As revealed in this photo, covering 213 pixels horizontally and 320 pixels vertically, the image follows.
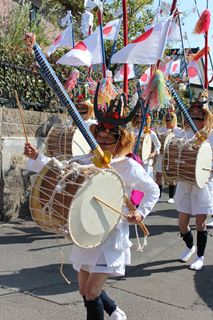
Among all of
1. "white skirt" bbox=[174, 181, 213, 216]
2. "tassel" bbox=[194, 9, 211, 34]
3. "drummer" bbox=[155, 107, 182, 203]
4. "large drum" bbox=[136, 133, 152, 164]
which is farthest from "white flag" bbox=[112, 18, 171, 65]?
"drummer" bbox=[155, 107, 182, 203]

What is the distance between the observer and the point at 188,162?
471 centimetres

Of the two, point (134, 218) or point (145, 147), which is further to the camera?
point (145, 147)

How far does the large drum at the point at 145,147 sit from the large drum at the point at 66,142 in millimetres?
1221

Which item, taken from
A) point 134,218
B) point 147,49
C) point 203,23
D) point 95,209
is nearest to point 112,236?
point 134,218

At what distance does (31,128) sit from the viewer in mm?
6867

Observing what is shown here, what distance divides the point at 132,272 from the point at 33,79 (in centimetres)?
384

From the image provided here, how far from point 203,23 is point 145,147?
85.3 inches

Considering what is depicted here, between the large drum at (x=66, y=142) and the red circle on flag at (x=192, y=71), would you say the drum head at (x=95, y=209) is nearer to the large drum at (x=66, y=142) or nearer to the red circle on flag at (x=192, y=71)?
the large drum at (x=66, y=142)

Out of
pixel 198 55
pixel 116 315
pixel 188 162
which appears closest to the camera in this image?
pixel 116 315

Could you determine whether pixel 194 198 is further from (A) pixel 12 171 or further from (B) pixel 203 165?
(A) pixel 12 171

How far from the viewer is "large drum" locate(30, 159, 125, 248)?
8.96 ft

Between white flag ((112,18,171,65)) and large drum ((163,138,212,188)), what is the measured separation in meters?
1.26

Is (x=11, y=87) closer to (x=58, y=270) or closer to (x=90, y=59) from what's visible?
(x=90, y=59)

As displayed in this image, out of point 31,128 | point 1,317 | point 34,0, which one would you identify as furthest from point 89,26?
point 34,0
